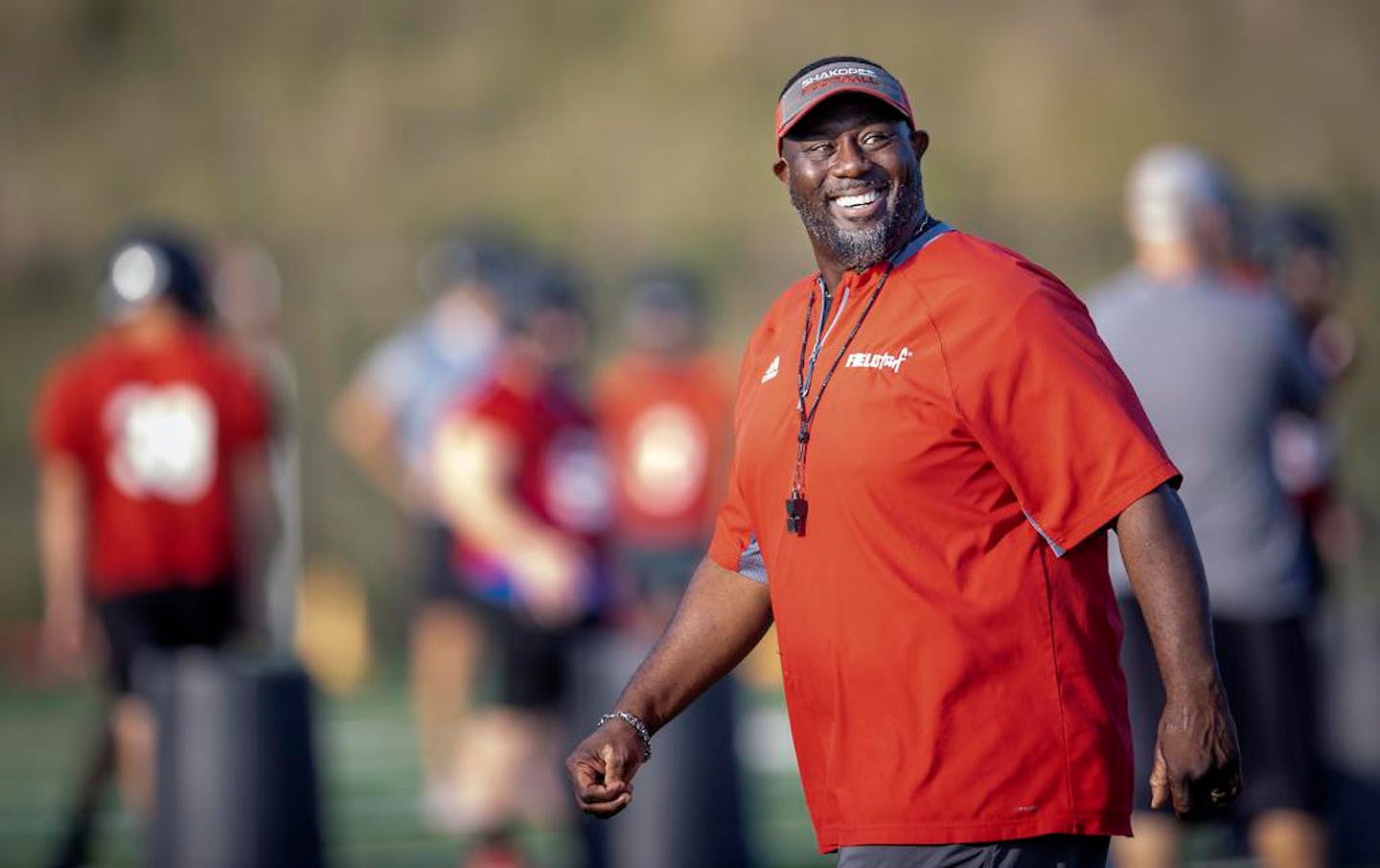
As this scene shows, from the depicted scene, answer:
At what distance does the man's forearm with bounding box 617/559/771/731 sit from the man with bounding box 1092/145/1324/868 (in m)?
2.71

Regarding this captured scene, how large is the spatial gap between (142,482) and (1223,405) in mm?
4197

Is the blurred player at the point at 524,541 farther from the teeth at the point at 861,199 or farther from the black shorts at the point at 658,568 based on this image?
the teeth at the point at 861,199

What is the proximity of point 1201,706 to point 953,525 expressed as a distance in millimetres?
491

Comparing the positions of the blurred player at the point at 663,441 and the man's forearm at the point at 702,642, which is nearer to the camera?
the man's forearm at the point at 702,642

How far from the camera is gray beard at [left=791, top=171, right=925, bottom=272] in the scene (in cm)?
403

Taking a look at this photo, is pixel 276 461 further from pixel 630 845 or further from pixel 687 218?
pixel 687 218

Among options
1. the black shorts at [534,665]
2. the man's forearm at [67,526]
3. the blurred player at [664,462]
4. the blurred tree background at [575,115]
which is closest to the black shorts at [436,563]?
the blurred player at [664,462]

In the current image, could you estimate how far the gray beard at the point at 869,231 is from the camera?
4027 millimetres

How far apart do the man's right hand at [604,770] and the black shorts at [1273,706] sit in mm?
3070

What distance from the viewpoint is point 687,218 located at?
18.8 meters

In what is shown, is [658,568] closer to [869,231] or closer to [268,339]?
[268,339]

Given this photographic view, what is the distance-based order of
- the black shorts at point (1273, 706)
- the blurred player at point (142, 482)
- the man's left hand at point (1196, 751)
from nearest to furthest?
the man's left hand at point (1196, 751)
the black shorts at point (1273, 706)
the blurred player at point (142, 482)

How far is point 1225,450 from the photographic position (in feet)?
22.7

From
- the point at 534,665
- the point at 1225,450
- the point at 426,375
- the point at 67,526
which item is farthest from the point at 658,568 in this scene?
the point at 1225,450
